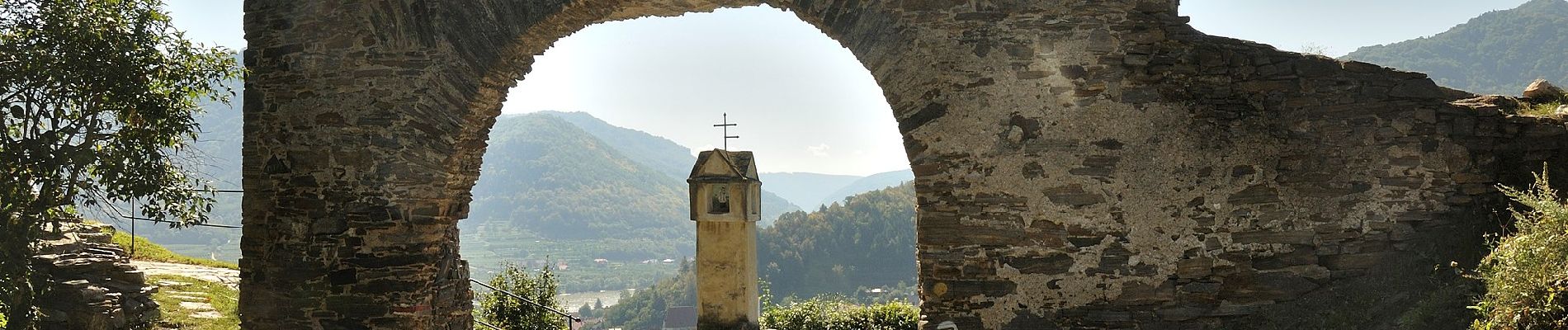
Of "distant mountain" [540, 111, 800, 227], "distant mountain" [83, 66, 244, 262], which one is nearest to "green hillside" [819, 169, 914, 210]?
"distant mountain" [540, 111, 800, 227]

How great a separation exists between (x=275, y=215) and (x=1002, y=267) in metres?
4.65

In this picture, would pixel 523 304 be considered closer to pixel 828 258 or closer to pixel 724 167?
pixel 724 167

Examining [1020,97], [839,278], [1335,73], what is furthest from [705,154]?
[839,278]

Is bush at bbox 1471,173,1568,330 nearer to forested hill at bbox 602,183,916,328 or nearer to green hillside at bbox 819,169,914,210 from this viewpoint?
forested hill at bbox 602,183,916,328

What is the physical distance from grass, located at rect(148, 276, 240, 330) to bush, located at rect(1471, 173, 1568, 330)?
8.16m

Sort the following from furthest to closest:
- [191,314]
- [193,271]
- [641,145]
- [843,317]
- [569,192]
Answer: [641,145]
[569,192]
[193,271]
[843,317]
[191,314]

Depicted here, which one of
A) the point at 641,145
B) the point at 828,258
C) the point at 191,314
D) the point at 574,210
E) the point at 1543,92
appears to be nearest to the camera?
the point at 1543,92

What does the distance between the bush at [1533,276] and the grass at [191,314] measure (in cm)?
816

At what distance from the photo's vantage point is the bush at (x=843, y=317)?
34.3ft

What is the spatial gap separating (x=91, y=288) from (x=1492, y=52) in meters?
22.9

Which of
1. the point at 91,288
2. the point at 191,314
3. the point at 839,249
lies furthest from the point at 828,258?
the point at 91,288

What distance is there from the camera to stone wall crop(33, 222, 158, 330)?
24.0 feet

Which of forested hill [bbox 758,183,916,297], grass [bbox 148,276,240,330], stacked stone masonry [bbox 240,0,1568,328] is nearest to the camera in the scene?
stacked stone masonry [bbox 240,0,1568,328]

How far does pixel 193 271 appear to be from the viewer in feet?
37.2
